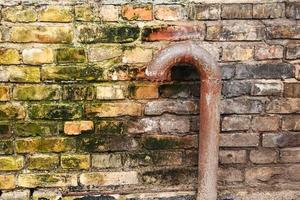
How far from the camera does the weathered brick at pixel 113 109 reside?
2135mm

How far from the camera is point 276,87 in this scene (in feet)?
7.19

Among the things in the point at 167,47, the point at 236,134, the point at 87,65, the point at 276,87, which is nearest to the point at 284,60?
the point at 276,87

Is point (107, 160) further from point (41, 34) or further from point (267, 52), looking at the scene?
point (267, 52)

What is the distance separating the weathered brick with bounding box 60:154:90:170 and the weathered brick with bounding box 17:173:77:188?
0.16 ft

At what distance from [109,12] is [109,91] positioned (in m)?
0.38

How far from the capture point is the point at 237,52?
7.00ft

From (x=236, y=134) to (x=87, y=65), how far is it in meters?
0.83

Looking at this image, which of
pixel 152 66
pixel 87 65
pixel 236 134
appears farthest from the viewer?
pixel 236 134

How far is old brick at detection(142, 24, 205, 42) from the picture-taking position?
6.82ft

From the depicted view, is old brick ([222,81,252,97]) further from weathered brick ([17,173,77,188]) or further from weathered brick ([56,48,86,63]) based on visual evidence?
weathered brick ([17,173,77,188])

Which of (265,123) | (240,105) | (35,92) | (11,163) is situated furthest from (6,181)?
(265,123)

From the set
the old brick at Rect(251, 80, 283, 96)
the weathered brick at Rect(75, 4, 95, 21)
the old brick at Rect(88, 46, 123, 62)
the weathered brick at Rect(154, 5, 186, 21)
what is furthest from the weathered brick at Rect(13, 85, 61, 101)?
the old brick at Rect(251, 80, 283, 96)

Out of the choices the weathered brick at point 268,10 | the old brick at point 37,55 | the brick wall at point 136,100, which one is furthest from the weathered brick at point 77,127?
the weathered brick at point 268,10

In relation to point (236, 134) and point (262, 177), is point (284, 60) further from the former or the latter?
point (262, 177)
